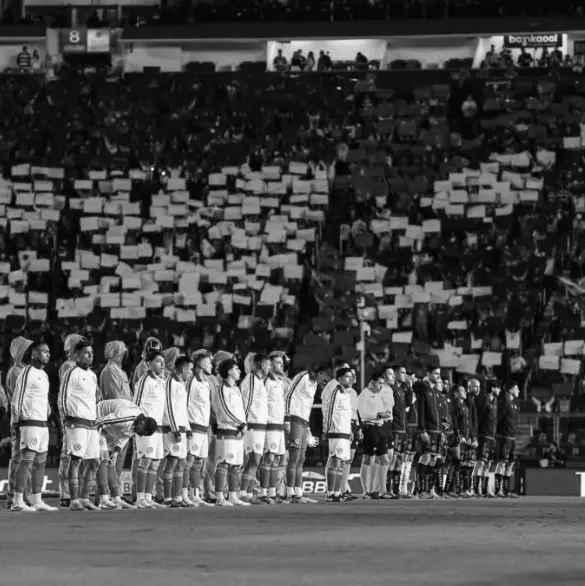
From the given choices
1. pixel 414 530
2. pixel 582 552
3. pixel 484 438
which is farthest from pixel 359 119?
→ pixel 582 552

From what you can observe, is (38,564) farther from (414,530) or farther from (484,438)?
(484,438)

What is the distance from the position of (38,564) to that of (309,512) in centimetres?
975

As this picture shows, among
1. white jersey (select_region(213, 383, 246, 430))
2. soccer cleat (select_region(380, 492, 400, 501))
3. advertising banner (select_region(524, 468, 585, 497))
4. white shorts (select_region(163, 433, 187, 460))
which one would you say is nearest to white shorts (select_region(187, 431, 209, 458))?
white jersey (select_region(213, 383, 246, 430))

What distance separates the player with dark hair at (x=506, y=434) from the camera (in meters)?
32.3

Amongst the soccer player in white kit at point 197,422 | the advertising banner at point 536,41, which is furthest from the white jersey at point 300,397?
the advertising banner at point 536,41

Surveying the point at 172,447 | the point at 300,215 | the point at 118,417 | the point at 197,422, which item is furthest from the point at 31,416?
the point at 300,215

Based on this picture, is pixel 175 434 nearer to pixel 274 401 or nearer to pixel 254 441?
pixel 254 441

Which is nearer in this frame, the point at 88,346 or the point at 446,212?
the point at 88,346

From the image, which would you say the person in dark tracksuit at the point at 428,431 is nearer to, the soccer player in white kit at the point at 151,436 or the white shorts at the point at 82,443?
the soccer player in white kit at the point at 151,436

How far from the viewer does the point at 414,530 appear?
15891 mm

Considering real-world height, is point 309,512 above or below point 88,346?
below

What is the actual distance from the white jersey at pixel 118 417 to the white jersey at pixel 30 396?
1077mm

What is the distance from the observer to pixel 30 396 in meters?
20.9

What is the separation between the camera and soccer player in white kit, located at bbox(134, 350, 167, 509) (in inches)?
880
